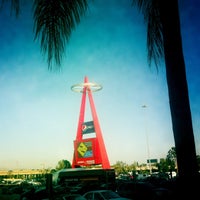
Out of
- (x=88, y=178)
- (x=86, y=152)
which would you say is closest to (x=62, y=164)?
(x=86, y=152)

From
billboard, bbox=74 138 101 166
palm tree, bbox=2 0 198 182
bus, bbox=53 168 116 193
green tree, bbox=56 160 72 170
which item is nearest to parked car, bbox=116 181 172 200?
bus, bbox=53 168 116 193

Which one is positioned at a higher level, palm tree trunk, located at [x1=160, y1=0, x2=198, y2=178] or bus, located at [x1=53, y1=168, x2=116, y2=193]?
palm tree trunk, located at [x1=160, y1=0, x2=198, y2=178]

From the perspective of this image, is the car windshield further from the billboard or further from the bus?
the billboard

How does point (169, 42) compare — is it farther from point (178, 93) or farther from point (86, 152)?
point (86, 152)

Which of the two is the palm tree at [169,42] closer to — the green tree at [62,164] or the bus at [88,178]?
the bus at [88,178]

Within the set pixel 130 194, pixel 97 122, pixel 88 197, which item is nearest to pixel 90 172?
pixel 130 194

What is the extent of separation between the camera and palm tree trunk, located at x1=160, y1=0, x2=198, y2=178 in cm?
233

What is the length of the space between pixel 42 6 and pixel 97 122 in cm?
5205

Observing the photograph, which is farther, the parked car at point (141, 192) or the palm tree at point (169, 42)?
the parked car at point (141, 192)

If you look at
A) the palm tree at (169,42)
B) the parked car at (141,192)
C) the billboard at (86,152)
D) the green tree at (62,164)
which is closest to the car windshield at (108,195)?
the parked car at (141,192)

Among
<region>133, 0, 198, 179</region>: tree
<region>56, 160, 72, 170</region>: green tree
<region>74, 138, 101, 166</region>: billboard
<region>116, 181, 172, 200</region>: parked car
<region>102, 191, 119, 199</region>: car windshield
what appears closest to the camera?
<region>133, 0, 198, 179</region>: tree

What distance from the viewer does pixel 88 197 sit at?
A: 1336 cm

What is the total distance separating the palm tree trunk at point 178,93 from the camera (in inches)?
91.9

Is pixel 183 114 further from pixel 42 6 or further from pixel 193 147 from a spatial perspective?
pixel 42 6
